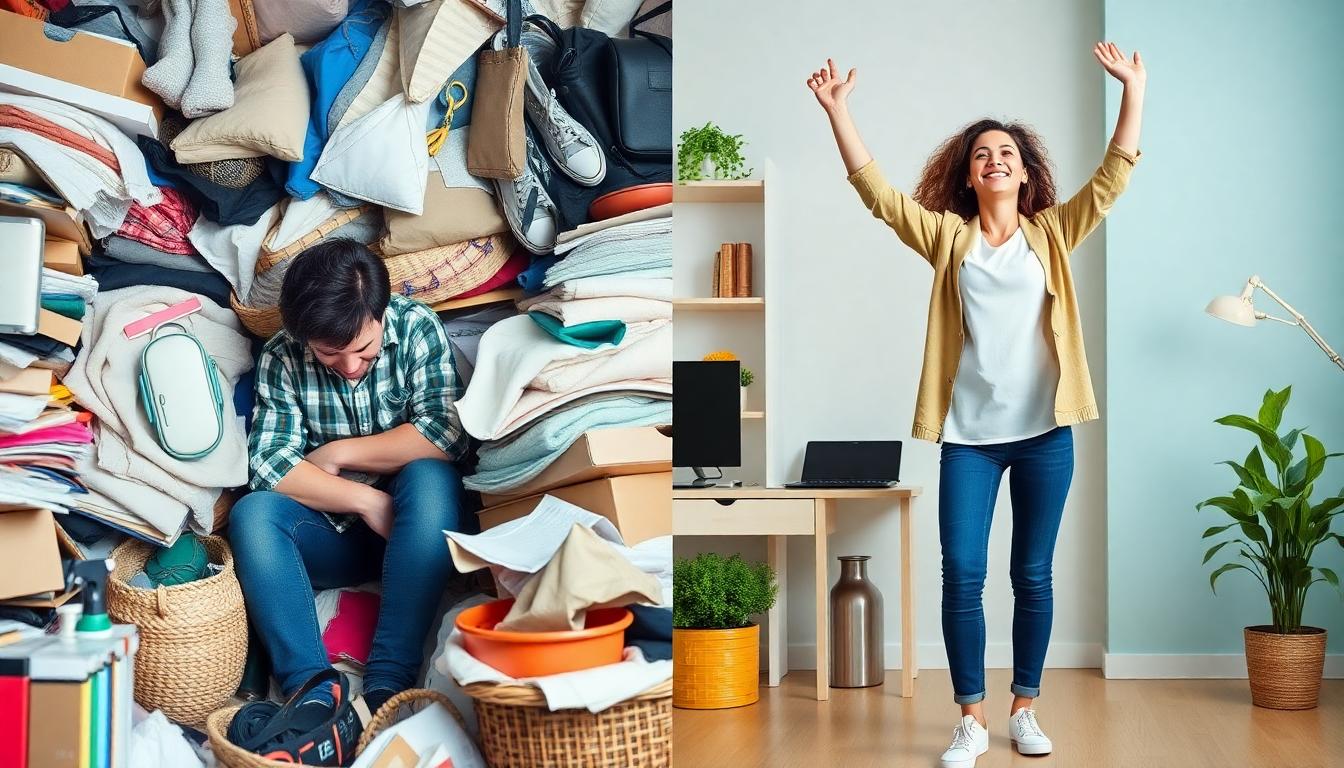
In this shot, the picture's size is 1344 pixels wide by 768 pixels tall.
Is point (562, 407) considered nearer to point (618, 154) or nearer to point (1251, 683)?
point (618, 154)

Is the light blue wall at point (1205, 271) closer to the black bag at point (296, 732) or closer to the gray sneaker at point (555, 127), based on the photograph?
the gray sneaker at point (555, 127)

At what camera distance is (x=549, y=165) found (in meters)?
1.75

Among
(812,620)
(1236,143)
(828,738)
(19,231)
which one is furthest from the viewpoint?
(812,620)

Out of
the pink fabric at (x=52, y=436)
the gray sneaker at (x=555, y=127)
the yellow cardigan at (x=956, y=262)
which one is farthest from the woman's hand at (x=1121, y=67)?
the pink fabric at (x=52, y=436)

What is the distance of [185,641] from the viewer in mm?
1660

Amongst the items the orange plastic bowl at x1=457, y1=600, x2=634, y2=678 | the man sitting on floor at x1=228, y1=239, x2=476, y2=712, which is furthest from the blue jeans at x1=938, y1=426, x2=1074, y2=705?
the man sitting on floor at x1=228, y1=239, x2=476, y2=712

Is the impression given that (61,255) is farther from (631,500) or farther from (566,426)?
(631,500)

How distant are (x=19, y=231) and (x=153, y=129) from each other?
0.25 m

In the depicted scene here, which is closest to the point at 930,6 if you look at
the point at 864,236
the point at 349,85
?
the point at 864,236

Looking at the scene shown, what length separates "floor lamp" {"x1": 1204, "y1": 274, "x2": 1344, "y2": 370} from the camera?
3148 mm

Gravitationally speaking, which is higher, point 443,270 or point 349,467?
point 443,270

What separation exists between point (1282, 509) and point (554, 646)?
2.39m

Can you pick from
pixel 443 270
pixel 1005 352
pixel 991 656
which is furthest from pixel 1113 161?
pixel 991 656

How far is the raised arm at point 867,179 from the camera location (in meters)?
2.35
